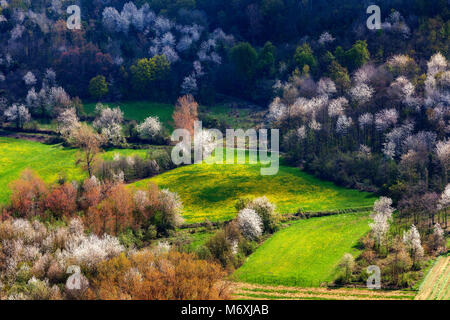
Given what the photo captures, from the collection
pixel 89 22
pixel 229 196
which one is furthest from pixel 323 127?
pixel 89 22

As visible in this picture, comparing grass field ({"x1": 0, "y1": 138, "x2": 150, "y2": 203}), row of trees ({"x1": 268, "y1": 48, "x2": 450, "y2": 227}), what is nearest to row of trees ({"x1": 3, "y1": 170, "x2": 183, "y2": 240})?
grass field ({"x1": 0, "y1": 138, "x2": 150, "y2": 203})

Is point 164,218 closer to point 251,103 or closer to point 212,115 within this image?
point 212,115

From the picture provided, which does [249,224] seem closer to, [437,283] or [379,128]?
[437,283]

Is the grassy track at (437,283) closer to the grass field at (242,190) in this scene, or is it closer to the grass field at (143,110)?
the grass field at (242,190)

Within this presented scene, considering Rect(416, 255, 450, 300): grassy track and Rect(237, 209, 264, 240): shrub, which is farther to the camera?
Rect(237, 209, 264, 240): shrub

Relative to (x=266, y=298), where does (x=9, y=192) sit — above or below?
above

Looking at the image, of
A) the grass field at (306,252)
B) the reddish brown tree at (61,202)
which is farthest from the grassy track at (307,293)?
the reddish brown tree at (61,202)
